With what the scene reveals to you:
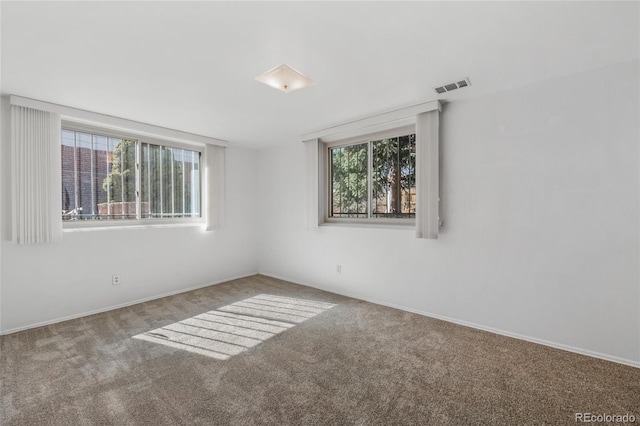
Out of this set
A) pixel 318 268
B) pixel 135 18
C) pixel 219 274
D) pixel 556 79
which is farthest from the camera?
pixel 219 274

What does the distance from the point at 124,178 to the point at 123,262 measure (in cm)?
116

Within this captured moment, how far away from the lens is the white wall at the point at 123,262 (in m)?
2.96

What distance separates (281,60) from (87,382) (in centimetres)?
287

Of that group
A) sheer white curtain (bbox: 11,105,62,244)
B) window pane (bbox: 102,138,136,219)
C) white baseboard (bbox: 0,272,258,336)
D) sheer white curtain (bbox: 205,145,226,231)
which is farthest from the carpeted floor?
sheer white curtain (bbox: 205,145,226,231)

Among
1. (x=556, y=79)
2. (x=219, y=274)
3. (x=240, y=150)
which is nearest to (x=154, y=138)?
(x=240, y=150)

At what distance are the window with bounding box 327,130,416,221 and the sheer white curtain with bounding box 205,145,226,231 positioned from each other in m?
1.86

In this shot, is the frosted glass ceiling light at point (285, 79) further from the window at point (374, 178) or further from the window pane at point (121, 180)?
the window pane at point (121, 180)

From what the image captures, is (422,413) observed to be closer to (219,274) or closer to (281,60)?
(281,60)

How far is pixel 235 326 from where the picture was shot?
3.06 meters

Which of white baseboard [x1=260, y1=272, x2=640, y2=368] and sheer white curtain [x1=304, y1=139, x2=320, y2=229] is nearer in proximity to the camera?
white baseboard [x1=260, y1=272, x2=640, y2=368]

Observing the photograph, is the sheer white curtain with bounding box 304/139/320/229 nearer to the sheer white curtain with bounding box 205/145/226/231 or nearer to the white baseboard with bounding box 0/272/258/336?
the sheer white curtain with bounding box 205/145/226/231

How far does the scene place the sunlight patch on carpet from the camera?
2641 mm

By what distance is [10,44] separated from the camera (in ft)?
6.44

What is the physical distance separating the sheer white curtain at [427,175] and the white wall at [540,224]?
0.51ft
